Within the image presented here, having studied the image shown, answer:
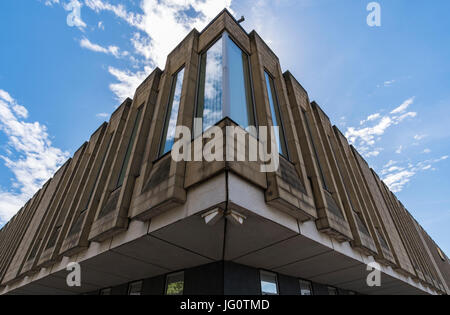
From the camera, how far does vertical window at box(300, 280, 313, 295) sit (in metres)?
11.1

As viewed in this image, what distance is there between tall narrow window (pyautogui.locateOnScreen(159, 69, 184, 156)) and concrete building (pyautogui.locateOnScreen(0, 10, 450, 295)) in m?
0.07

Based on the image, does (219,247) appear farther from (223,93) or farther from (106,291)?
(106,291)

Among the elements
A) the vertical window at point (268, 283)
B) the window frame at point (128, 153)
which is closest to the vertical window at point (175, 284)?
the vertical window at point (268, 283)

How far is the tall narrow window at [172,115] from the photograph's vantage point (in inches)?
351

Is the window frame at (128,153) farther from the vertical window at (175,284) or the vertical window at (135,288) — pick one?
the vertical window at (135,288)

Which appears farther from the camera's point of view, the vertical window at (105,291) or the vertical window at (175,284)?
the vertical window at (105,291)

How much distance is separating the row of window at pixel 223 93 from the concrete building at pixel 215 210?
0.18 ft

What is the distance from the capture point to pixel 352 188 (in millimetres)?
13367

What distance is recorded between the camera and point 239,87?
8.95m

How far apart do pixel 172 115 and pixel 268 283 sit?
303 inches

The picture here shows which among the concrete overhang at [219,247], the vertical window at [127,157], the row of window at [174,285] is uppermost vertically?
the vertical window at [127,157]

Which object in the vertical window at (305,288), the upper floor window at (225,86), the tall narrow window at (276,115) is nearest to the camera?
the upper floor window at (225,86)
